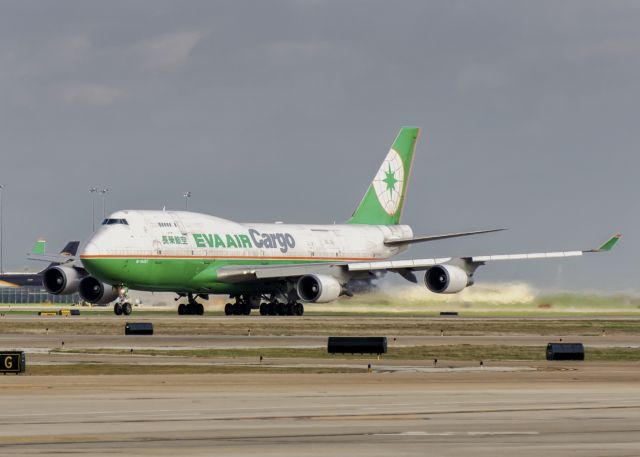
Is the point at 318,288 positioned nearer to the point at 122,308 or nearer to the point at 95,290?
the point at 122,308

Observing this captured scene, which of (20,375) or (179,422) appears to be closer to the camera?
(179,422)

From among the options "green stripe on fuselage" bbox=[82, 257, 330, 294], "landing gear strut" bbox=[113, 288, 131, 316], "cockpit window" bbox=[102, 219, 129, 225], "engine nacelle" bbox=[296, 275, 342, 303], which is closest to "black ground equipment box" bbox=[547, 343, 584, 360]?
"green stripe on fuselage" bbox=[82, 257, 330, 294]

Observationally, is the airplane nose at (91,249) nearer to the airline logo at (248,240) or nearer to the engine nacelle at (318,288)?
the airline logo at (248,240)

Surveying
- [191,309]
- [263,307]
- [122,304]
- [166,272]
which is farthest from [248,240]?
[122,304]

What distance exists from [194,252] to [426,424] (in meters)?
65.8

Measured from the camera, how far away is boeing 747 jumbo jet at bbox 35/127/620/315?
278 feet

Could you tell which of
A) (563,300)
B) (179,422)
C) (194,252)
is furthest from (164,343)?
(563,300)

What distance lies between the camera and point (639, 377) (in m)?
34.7

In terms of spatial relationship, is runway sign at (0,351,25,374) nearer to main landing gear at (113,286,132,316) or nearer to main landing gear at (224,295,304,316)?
main landing gear at (113,286,132,316)

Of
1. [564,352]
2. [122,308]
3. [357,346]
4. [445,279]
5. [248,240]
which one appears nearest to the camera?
[564,352]

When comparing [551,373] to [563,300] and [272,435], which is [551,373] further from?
[563,300]

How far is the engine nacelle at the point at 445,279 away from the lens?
89.8m

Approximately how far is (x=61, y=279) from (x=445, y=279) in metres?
24.3

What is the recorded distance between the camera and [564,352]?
42.8 metres
